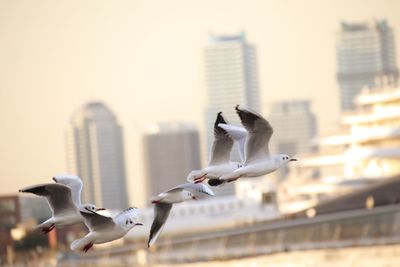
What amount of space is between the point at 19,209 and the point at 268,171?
87992 mm

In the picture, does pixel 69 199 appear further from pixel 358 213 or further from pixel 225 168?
pixel 358 213

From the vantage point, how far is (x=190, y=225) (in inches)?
5940

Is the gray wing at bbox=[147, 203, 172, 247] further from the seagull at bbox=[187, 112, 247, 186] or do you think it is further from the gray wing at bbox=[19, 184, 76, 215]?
the gray wing at bbox=[19, 184, 76, 215]

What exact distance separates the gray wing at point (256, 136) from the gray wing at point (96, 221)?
85.0 inches

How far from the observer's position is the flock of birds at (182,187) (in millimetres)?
26422

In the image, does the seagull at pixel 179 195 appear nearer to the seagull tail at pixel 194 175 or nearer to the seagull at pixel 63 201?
the seagull tail at pixel 194 175

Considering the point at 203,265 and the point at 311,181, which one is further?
the point at 311,181

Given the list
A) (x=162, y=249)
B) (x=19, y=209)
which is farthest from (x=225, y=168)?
(x=19, y=209)

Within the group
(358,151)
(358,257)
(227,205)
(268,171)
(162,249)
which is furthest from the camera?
(227,205)

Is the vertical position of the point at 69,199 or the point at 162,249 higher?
the point at 69,199

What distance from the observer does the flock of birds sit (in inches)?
1040

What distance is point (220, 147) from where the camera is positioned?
28.5 meters

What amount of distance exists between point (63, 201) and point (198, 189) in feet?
7.03

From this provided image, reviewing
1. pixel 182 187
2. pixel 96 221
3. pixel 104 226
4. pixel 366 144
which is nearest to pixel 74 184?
pixel 96 221
